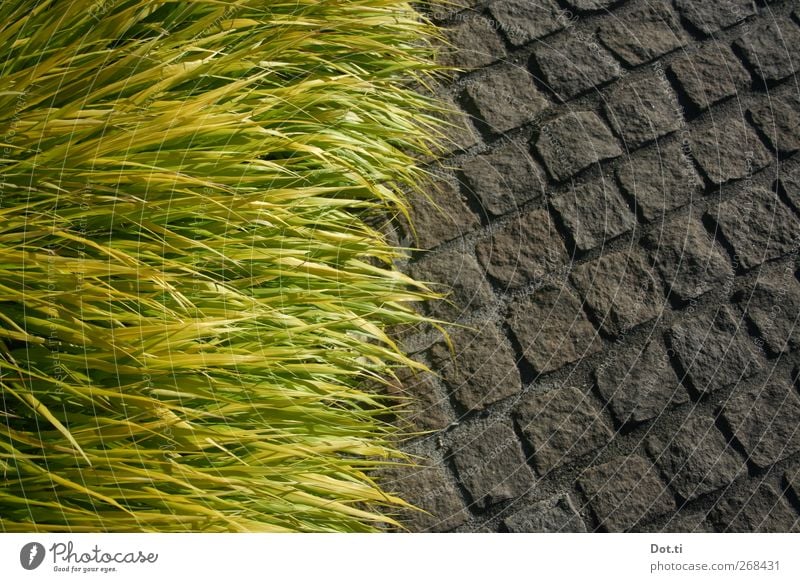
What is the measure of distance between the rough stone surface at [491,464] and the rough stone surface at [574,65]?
1194 mm

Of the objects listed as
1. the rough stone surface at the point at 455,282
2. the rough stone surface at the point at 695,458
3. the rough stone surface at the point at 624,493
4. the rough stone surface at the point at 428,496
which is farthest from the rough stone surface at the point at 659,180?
the rough stone surface at the point at 428,496

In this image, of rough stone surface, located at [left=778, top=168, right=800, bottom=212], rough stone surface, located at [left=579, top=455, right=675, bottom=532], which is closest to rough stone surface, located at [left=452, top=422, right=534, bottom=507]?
rough stone surface, located at [left=579, top=455, right=675, bottom=532]

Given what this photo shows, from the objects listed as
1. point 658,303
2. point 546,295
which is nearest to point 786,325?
point 658,303

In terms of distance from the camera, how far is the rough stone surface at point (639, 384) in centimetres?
236

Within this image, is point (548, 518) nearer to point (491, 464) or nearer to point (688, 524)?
point (491, 464)

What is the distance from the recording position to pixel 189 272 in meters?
1.94

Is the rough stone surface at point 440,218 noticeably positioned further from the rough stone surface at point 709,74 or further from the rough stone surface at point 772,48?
the rough stone surface at point 772,48

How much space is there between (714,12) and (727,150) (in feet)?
1.74

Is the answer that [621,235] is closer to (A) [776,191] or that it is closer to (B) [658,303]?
(B) [658,303]

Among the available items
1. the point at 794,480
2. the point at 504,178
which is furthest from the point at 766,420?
the point at 504,178

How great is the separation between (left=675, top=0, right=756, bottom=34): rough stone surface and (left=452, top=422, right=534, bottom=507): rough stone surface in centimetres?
161

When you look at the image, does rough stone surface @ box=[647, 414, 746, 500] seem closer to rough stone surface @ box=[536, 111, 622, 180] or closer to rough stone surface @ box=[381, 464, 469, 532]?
rough stone surface @ box=[381, 464, 469, 532]
